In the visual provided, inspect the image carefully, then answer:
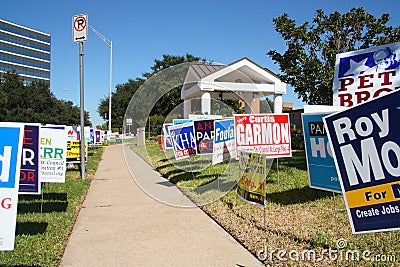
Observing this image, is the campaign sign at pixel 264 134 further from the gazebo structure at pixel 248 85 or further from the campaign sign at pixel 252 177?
the gazebo structure at pixel 248 85

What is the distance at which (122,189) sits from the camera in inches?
404

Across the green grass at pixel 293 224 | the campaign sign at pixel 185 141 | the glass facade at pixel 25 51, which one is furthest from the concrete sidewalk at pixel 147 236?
the glass facade at pixel 25 51

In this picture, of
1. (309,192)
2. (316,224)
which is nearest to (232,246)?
(316,224)

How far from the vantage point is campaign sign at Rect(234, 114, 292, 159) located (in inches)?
331

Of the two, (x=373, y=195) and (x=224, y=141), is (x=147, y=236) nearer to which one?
(x=373, y=195)

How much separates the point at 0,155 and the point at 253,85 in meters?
16.4

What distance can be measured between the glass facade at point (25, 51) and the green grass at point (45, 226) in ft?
294

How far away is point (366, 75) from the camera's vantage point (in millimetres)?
5641

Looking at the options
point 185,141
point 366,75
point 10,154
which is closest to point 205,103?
point 185,141

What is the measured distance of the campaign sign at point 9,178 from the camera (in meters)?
3.67

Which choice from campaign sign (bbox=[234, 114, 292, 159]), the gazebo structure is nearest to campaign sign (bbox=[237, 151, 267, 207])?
campaign sign (bbox=[234, 114, 292, 159])

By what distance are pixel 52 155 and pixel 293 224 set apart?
452 centimetres

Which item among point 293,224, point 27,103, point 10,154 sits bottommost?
point 293,224

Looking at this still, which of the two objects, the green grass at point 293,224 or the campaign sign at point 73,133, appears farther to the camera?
→ the campaign sign at point 73,133
